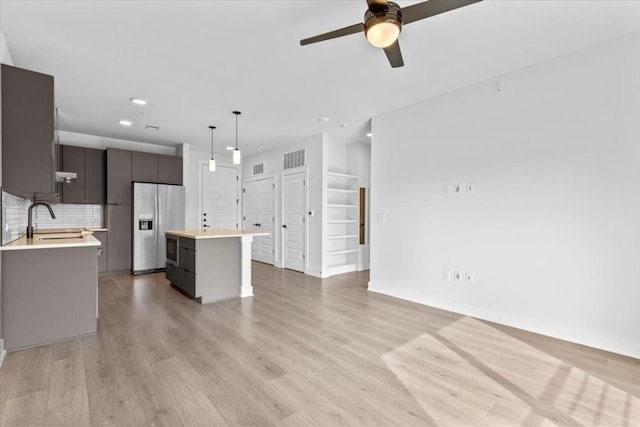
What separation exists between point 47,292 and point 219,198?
194 inches

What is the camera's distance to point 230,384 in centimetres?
218

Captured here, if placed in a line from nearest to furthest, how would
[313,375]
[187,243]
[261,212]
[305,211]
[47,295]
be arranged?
[313,375], [47,295], [187,243], [305,211], [261,212]

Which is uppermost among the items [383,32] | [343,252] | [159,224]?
[383,32]

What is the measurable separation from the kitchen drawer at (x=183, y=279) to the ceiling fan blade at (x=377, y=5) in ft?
12.0

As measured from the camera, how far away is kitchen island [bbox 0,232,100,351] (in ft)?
8.77

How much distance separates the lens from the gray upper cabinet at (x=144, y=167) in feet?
19.7

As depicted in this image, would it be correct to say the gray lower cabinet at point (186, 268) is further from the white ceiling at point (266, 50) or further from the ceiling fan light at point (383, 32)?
the ceiling fan light at point (383, 32)

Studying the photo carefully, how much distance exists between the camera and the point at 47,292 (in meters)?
2.84

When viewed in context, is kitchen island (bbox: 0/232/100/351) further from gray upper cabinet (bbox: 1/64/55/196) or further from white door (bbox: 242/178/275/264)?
white door (bbox: 242/178/275/264)

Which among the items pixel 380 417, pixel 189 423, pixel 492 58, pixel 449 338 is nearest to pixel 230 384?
pixel 189 423

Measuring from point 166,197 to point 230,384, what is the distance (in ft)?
16.2

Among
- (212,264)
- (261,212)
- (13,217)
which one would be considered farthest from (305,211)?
(13,217)

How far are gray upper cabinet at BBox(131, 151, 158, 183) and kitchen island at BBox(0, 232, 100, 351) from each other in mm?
3423

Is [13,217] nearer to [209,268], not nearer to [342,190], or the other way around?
[209,268]
